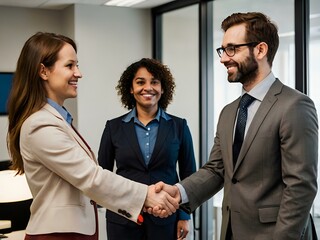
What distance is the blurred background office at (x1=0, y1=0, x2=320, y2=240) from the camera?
15.2 feet

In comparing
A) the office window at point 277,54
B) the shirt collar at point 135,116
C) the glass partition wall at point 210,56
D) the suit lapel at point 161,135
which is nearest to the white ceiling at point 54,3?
the glass partition wall at point 210,56

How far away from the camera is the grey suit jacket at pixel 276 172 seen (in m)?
1.82

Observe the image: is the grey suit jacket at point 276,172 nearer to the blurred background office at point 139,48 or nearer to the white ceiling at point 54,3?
the blurred background office at point 139,48

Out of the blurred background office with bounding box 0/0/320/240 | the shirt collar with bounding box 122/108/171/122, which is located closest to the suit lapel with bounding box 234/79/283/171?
the shirt collar with bounding box 122/108/171/122

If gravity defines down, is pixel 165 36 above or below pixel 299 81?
above

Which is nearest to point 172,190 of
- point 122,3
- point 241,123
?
point 241,123

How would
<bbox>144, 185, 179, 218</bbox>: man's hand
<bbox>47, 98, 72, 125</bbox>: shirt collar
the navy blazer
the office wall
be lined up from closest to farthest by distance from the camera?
<bbox>47, 98, 72, 125</bbox>: shirt collar, <bbox>144, 185, 179, 218</bbox>: man's hand, the navy blazer, the office wall

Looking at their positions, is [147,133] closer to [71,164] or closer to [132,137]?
[132,137]

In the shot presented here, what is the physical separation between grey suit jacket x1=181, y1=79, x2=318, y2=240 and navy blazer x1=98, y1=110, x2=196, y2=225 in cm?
73

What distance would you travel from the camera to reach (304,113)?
1850 millimetres

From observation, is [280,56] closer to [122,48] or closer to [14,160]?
[122,48]

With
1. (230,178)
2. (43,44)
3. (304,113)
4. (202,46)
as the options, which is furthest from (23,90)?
(202,46)

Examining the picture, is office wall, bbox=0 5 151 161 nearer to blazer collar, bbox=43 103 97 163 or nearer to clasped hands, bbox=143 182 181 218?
clasped hands, bbox=143 182 181 218

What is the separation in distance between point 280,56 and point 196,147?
1.32m
